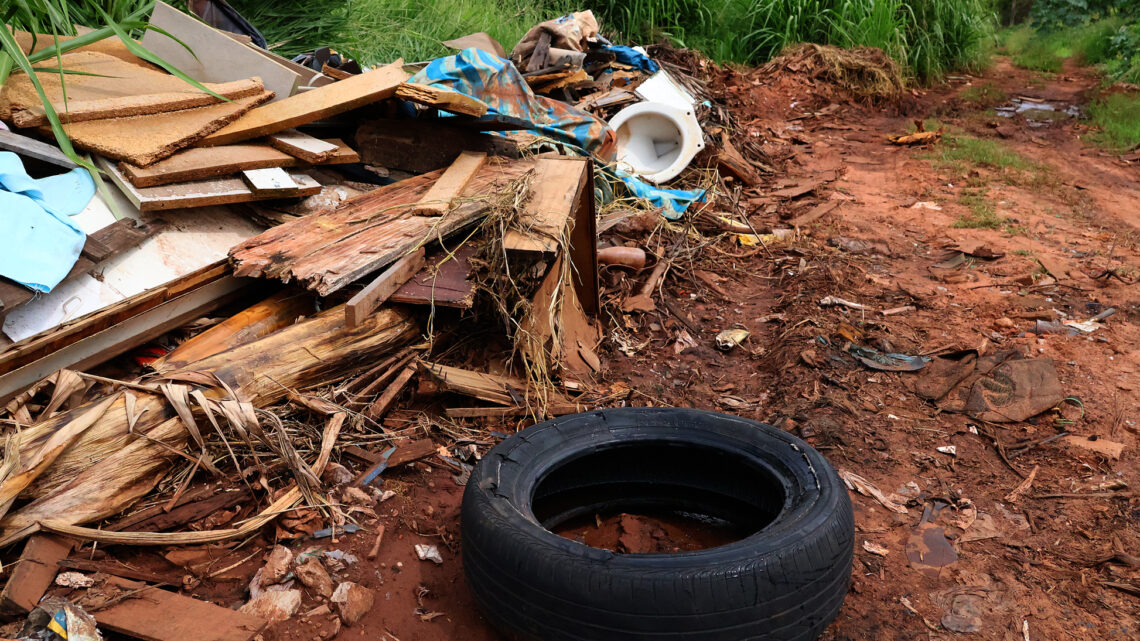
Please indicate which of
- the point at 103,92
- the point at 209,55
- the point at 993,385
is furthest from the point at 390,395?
the point at 993,385

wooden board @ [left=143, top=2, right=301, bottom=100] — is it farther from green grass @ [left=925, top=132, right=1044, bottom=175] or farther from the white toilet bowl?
green grass @ [left=925, top=132, right=1044, bottom=175]

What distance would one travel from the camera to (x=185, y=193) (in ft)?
12.0

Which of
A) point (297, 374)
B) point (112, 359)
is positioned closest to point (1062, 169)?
point (297, 374)

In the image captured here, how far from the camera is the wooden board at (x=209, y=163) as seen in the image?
3.60 metres

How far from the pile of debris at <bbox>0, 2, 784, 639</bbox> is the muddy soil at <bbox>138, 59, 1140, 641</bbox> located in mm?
196

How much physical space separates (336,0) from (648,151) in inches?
126

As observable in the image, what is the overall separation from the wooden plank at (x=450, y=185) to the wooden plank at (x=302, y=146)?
568mm

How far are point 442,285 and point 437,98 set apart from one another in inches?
50.5

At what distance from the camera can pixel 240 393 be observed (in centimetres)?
308

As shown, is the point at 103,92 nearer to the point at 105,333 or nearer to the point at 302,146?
the point at 302,146

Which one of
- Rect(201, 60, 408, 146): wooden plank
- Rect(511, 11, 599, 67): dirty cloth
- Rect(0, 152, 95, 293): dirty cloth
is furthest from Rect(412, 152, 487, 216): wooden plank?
Rect(511, 11, 599, 67): dirty cloth

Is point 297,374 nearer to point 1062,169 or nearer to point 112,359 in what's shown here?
point 112,359

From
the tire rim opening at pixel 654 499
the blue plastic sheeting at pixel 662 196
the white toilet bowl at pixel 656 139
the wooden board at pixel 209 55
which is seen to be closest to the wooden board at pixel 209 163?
the wooden board at pixel 209 55

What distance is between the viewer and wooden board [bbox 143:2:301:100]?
469cm
